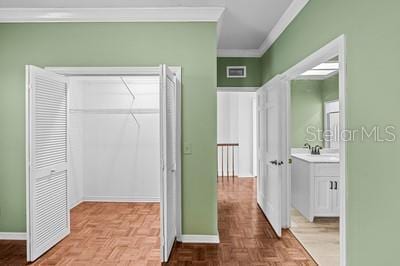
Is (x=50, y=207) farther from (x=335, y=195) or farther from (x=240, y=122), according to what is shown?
(x=240, y=122)

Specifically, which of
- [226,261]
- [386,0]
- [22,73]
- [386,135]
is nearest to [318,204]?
[226,261]

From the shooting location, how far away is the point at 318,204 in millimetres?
4156

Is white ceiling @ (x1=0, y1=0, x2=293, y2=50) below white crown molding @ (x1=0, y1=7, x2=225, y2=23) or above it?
above

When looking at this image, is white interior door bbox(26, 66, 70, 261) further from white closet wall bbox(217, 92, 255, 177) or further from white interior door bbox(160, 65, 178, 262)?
white closet wall bbox(217, 92, 255, 177)

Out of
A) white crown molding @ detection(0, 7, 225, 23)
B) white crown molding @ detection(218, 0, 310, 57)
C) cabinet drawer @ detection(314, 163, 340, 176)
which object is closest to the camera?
white crown molding @ detection(218, 0, 310, 57)

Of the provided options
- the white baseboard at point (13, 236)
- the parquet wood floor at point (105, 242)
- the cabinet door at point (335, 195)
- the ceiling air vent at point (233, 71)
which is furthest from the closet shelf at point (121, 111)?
the cabinet door at point (335, 195)

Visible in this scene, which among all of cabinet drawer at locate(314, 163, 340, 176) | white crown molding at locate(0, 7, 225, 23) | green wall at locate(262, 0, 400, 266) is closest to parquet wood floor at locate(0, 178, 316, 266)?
cabinet drawer at locate(314, 163, 340, 176)

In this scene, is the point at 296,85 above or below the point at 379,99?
above

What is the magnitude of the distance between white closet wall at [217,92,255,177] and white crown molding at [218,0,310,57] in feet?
10.2

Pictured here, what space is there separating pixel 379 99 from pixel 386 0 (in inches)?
22.2

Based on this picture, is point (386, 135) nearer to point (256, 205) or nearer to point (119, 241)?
point (119, 241)

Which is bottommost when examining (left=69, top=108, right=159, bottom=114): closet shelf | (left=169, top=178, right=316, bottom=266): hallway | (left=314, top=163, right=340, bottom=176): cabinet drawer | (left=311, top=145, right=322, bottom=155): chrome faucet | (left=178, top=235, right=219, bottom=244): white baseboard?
(left=169, top=178, right=316, bottom=266): hallway

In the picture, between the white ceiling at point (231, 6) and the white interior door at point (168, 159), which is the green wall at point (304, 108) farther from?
the white interior door at point (168, 159)

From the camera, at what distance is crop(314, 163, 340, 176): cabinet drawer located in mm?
4129
